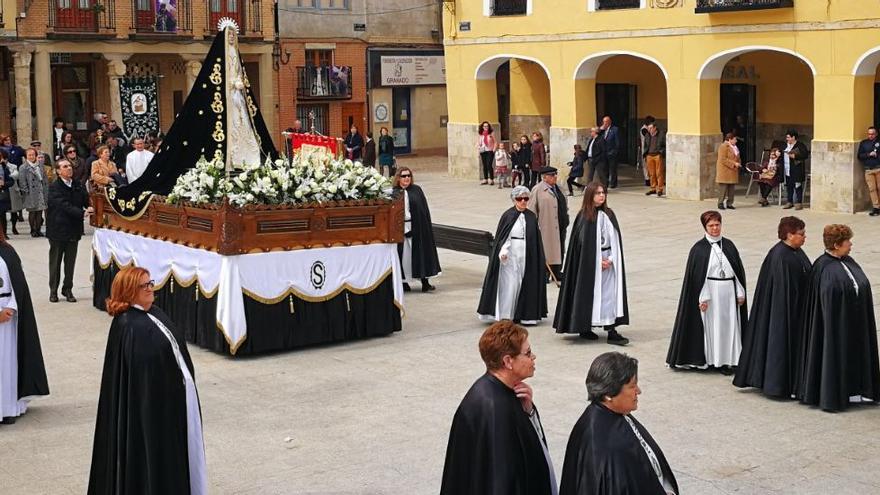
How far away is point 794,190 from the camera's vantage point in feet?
83.0

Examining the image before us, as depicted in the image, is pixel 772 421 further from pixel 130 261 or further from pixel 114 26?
pixel 114 26

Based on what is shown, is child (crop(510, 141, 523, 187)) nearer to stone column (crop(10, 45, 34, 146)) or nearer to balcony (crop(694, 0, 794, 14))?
balcony (crop(694, 0, 794, 14))

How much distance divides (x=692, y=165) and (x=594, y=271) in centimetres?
1491

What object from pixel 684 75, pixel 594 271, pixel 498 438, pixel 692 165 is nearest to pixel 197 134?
pixel 594 271

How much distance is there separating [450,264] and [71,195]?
228 inches

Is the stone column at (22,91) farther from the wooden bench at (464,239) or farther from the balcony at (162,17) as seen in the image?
the wooden bench at (464,239)

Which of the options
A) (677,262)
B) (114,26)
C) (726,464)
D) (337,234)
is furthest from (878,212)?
(114,26)

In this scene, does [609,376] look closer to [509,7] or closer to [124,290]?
[124,290]

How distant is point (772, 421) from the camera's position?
10.1m

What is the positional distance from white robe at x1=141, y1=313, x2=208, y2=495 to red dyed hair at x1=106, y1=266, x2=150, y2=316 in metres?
0.16

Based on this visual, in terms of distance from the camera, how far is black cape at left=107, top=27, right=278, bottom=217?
1418 centimetres

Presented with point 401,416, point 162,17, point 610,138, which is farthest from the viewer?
point 162,17

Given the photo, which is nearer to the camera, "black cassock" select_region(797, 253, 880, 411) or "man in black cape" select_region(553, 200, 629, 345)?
"black cassock" select_region(797, 253, 880, 411)

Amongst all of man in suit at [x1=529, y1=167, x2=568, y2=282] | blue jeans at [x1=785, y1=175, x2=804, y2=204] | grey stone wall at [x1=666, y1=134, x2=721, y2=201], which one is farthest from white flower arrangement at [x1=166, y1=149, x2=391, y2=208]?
grey stone wall at [x1=666, y1=134, x2=721, y2=201]
